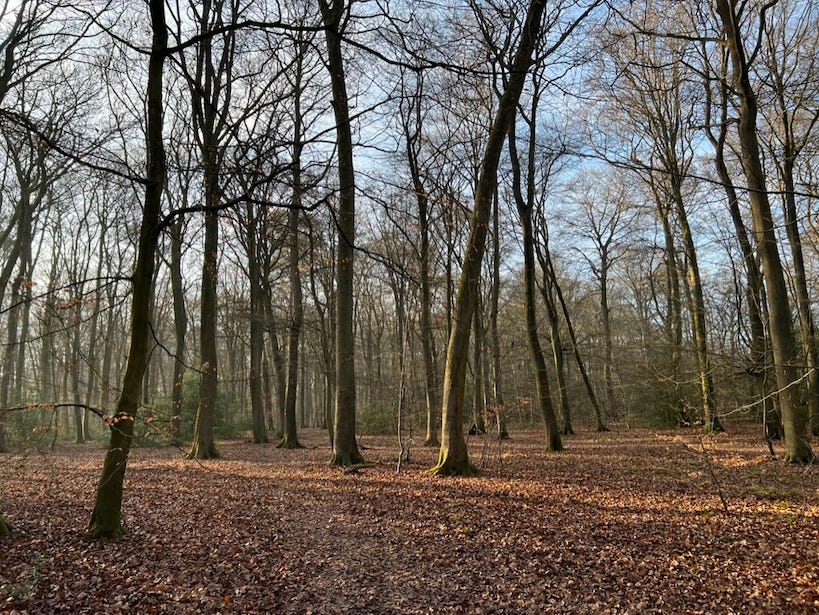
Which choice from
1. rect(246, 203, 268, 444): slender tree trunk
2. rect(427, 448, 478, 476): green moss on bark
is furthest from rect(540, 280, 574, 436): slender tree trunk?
rect(246, 203, 268, 444): slender tree trunk

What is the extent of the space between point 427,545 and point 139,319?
3997mm

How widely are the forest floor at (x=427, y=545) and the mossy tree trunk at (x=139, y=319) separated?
347 mm

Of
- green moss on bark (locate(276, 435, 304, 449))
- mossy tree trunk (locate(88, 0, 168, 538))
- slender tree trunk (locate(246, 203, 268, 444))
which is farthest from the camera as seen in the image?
slender tree trunk (locate(246, 203, 268, 444))

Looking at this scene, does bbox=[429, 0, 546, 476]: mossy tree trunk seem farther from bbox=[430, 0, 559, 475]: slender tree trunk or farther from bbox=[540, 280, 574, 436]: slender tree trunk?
bbox=[540, 280, 574, 436]: slender tree trunk

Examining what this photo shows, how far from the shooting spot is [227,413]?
21.7 metres

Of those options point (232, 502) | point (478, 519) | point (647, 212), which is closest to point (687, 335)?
point (647, 212)

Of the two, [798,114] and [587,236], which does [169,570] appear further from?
[587,236]

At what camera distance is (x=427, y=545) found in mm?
5703

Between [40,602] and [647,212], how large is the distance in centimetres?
2240

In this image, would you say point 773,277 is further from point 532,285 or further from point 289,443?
point 289,443

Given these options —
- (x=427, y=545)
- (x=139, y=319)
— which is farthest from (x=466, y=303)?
(x=139, y=319)

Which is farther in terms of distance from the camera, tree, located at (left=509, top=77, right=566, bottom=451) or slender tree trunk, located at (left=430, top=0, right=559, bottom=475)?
tree, located at (left=509, top=77, right=566, bottom=451)

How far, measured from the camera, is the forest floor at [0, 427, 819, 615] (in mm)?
4254

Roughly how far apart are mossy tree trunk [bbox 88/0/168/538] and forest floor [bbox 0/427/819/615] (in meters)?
0.35
